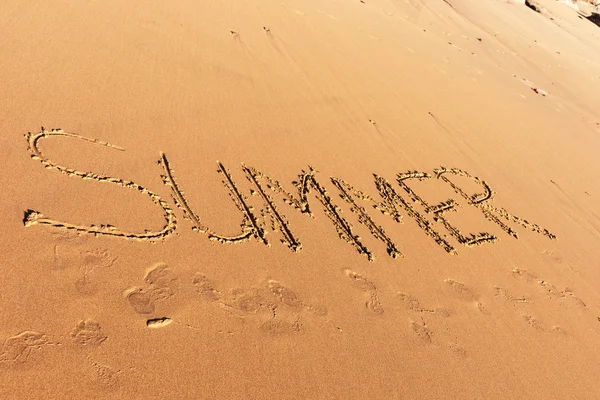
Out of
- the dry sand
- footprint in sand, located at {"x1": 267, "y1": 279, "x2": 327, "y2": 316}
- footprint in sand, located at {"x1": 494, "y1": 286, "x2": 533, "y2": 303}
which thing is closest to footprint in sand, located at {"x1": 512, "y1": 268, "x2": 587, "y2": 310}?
the dry sand

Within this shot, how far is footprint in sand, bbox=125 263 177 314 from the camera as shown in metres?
1.96

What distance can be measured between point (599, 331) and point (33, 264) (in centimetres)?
371

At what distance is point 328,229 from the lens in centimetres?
289

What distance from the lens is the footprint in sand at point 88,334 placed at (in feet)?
5.75

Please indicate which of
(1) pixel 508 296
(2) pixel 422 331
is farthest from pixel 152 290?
(1) pixel 508 296

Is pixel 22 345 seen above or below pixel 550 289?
below

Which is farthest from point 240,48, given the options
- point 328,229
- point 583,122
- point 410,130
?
point 583,122

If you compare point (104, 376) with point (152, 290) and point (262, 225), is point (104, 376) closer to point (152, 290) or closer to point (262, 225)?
point (152, 290)

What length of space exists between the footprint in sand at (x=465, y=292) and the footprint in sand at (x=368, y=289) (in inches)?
25.0

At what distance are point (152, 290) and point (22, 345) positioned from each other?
566mm

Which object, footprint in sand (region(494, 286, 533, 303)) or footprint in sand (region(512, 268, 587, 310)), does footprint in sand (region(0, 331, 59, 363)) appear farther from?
footprint in sand (region(512, 268, 587, 310))

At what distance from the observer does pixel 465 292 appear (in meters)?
2.83

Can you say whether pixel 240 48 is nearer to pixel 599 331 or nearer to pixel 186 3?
pixel 186 3

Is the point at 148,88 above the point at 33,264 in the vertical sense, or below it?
above
